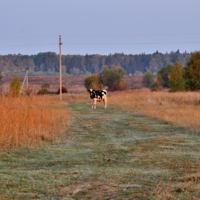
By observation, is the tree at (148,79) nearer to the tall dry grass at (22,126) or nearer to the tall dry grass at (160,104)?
the tall dry grass at (160,104)

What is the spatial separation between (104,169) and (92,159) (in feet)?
3.54

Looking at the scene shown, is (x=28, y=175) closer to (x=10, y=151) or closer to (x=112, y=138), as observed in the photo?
(x=10, y=151)

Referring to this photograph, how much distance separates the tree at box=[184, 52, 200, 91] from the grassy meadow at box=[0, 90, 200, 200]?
30.1 metres

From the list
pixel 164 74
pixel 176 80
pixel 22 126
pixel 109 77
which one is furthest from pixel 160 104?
pixel 109 77

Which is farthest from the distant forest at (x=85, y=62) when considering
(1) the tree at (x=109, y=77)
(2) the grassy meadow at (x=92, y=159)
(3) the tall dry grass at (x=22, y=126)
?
(2) the grassy meadow at (x=92, y=159)

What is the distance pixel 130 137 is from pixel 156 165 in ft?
14.4

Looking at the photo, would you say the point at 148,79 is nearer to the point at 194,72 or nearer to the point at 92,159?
the point at 194,72

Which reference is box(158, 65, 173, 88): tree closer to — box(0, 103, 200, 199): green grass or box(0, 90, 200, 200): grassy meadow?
box(0, 90, 200, 200): grassy meadow

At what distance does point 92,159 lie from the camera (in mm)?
8852

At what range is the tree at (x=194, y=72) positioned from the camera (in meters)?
45.2

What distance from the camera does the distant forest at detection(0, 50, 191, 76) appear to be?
15538cm

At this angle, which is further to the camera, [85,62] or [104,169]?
[85,62]

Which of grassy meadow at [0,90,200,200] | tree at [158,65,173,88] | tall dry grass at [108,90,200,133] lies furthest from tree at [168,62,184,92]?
grassy meadow at [0,90,200,200]

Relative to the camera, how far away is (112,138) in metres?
12.4
